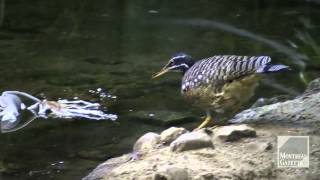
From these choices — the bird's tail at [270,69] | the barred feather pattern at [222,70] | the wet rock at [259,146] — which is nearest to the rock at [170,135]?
the barred feather pattern at [222,70]

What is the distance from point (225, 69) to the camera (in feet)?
11.0

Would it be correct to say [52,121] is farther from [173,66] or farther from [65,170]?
[173,66]

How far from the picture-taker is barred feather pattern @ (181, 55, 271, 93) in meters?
3.31

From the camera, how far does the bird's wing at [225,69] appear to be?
331cm

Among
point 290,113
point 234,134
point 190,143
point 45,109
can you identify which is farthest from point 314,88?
point 45,109

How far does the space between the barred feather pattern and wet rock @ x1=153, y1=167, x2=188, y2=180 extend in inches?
31.6

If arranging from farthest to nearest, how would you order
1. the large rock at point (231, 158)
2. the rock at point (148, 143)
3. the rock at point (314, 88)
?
the rock at point (314, 88)
the rock at point (148, 143)
the large rock at point (231, 158)

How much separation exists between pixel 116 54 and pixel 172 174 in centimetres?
424

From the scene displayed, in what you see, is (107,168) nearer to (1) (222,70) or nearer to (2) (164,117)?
(1) (222,70)

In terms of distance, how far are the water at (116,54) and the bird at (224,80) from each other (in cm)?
82

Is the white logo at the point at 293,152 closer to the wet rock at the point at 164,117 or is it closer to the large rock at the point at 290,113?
the large rock at the point at 290,113

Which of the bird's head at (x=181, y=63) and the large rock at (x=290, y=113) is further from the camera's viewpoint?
the bird's head at (x=181, y=63)

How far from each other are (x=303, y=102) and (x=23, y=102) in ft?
7.92

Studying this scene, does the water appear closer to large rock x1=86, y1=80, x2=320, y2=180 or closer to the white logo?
large rock x1=86, y1=80, x2=320, y2=180
